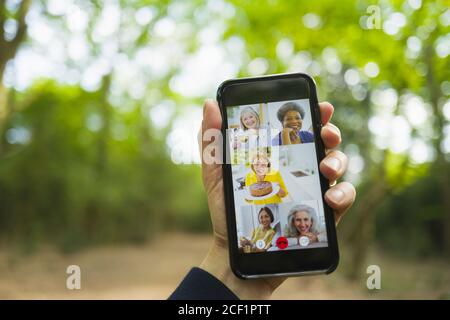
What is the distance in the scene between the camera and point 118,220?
14.9 meters

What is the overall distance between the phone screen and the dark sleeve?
0.58ft

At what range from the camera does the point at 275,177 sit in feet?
5.73

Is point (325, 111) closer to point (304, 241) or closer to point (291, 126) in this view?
point (291, 126)

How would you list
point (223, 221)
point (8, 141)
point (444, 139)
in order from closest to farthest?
1. point (223, 221)
2. point (444, 139)
3. point (8, 141)

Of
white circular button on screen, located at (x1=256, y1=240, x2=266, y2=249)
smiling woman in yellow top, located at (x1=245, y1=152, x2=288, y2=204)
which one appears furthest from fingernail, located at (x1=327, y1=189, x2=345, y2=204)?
white circular button on screen, located at (x1=256, y1=240, x2=266, y2=249)

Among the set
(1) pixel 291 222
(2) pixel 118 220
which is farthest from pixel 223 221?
(2) pixel 118 220

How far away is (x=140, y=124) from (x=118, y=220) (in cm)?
369

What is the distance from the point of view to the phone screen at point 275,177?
1685mm

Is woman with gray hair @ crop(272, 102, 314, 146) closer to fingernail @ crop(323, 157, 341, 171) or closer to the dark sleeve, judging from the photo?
fingernail @ crop(323, 157, 341, 171)

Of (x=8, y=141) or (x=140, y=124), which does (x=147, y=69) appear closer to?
(x=140, y=124)

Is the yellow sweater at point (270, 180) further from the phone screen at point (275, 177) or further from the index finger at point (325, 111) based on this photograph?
the index finger at point (325, 111)

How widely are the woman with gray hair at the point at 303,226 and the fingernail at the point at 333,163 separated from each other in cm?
18

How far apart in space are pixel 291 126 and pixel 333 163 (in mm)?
231

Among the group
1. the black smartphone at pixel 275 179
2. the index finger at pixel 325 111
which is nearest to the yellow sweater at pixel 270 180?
the black smartphone at pixel 275 179
